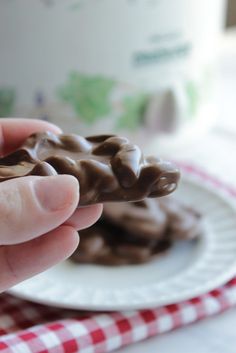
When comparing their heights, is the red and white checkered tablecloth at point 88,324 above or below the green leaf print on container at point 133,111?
below

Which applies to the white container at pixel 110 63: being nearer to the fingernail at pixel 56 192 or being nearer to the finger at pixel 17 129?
the finger at pixel 17 129

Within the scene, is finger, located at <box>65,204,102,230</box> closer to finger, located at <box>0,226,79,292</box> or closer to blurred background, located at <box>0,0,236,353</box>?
finger, located at <box>0,226,79,292</box>

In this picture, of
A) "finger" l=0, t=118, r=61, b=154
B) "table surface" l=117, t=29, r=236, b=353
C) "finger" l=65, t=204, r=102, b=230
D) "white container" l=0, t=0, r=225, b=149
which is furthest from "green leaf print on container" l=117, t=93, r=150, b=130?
"finger" l=65, t=204, r=102, b=230

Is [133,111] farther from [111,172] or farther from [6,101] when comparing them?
[111,172]

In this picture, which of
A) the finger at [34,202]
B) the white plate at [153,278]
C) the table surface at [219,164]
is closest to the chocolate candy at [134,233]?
the white plate at [153,278]

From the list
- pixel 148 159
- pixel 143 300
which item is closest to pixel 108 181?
pixel 148 159

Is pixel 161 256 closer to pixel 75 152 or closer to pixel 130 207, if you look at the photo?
pixel 130 207

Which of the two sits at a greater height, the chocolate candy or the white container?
the white container

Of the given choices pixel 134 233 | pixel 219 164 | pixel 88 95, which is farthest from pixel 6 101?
pixel 219 164
